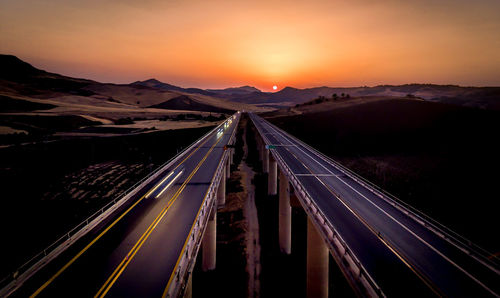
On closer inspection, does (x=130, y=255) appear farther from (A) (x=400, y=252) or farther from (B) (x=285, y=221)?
(B) (x=285, y=221)

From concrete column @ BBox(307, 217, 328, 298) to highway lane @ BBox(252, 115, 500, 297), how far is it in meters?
2.25

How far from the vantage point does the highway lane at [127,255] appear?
40.7 ft

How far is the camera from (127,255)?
15086mm

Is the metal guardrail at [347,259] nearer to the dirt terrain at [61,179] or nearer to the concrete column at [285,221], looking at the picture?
the concrete column at [285,221]

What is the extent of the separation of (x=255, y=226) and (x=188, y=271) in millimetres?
27597

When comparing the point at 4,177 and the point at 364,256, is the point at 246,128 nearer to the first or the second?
the point at 4,177

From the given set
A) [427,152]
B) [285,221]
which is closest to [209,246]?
[285,221]

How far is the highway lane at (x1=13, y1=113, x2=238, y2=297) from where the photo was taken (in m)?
12.4

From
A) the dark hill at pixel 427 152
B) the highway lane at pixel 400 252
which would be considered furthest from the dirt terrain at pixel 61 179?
the dark hill at pixel 427 152

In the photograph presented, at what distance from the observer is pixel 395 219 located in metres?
19.6

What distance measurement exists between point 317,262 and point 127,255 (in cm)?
1493

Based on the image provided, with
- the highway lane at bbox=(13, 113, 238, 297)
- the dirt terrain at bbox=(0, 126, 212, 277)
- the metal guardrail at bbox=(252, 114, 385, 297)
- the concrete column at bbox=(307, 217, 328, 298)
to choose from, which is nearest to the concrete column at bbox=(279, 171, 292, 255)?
the concrete column at bbox=(307, 217, 328, 298)

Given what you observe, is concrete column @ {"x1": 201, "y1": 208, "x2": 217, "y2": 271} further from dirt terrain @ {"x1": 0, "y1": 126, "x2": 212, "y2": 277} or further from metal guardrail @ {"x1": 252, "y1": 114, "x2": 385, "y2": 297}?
dirt terrain @ {"x1": 0, "y1": 126, "x2": 212, "y2": 277}

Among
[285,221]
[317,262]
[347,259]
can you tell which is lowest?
[285,221]
